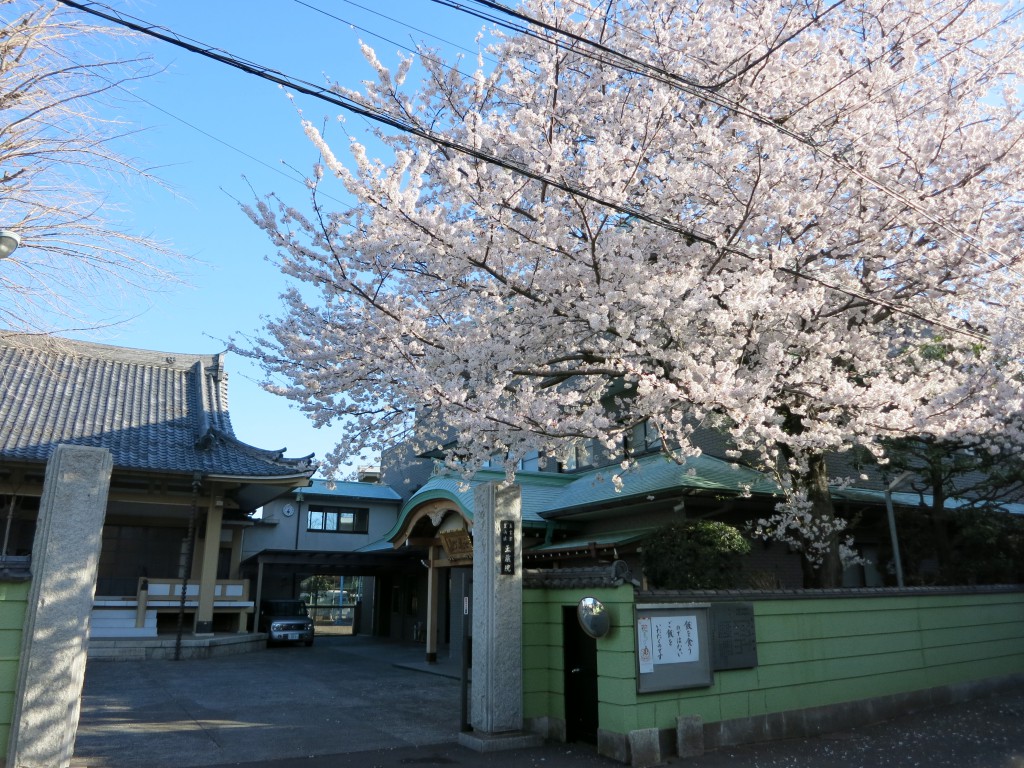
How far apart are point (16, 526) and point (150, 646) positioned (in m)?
6.47

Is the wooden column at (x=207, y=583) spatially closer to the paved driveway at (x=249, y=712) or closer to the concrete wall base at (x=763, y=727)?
the paved driveway at (x=249, y=712)

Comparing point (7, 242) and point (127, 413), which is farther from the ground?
point (127, 413)

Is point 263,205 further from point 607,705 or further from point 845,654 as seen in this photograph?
point 845,654

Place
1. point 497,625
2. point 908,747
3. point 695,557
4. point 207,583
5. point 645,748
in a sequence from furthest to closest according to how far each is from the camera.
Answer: point 207,583 < point 695,557 < point 497,625 < point 908,747 < point 645,748

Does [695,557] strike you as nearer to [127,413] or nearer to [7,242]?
[7,242]

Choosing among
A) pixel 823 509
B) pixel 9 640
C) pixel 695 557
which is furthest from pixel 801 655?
pixel 9 640

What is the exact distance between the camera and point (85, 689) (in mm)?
12711

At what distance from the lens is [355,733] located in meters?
9.34

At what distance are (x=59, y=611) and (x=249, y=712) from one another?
4.52 meters

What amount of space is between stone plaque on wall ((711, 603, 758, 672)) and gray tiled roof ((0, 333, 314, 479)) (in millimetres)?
11757

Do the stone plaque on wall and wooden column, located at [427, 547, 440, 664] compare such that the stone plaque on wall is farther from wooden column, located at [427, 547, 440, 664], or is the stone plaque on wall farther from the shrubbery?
wooden column, located at [427, 547, 440, 664]

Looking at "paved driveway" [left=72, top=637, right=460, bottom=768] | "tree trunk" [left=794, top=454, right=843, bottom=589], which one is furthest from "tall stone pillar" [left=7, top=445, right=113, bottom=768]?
"tree trunk" [left=794, top=454, right=843, bottom=589]

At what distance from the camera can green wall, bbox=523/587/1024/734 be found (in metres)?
8.34

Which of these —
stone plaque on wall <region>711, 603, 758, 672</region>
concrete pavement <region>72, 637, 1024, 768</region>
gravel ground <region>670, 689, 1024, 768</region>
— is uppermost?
stone plaque on wall <region>711, 603, 758, 672</region>
